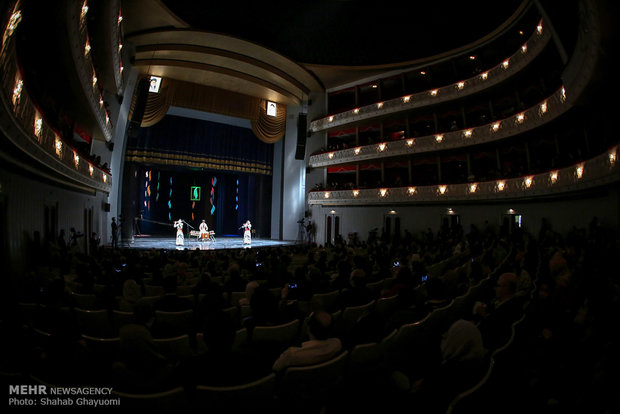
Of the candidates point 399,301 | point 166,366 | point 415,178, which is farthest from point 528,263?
point 415,178

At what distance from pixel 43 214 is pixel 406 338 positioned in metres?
12.7

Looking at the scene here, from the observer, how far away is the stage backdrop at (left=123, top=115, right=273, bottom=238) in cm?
2631

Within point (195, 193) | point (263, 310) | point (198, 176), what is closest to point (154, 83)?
point (198, 176)

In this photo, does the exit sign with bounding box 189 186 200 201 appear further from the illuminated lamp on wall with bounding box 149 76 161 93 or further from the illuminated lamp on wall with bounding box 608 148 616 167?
the illuminated lamp on wall with bounding box 608 148 616 167

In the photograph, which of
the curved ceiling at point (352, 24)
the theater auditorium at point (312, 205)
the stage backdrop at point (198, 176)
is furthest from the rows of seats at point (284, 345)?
the stage backdrop at point (198, 176)

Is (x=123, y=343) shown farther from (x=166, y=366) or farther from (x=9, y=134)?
(x=9, y=134)

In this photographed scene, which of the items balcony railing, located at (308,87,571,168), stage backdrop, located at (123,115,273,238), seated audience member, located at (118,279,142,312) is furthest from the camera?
stage backdrop, located at (123,115,273,238)

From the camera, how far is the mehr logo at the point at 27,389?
2.29m

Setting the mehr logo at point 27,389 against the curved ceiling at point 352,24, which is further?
the curved ceiling at point 352,24

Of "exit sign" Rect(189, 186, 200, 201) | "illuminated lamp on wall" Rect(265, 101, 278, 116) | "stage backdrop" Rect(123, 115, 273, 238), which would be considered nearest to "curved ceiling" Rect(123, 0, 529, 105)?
"illuminated lamp on wall" Rect(265, 101, 278, 116)

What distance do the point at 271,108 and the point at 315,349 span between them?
2762 centimetres

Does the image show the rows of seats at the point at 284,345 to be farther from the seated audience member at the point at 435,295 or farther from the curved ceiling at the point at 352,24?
the curved ceiling at the point at 352,24

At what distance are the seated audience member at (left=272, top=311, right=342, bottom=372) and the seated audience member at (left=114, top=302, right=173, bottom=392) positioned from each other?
2.74ft

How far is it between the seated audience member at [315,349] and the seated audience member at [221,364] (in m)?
0.31
